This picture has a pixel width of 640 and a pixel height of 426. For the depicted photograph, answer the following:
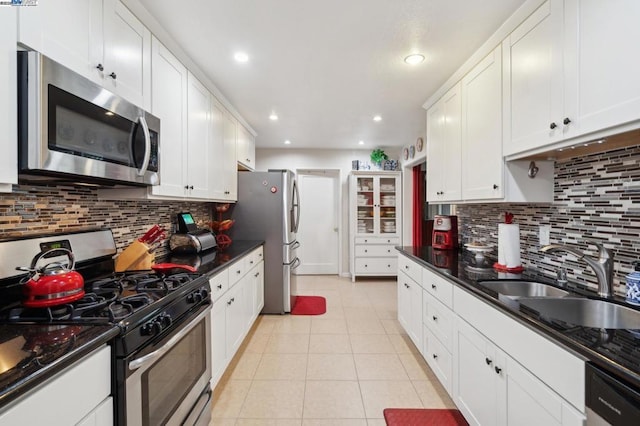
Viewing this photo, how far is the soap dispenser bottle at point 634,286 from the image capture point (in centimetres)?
116

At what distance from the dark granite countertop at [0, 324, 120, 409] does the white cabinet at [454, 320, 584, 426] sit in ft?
4.92

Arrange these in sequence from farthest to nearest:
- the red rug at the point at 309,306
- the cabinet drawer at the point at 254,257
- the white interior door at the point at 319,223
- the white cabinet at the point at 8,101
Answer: the white interior door at the point at 319,223 → the red rug at the point at 309,306 → the cabinet drawer at the point at 254,257 → the white cabinet at the point at 8,101

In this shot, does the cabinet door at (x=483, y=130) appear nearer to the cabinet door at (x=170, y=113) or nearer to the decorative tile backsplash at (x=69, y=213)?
the cabinet door at (x=170, y=113)

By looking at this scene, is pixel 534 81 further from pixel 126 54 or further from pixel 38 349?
pixel 38 349

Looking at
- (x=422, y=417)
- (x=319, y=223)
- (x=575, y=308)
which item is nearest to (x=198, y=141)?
(x=422, y=417)

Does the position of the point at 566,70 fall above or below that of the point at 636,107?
above

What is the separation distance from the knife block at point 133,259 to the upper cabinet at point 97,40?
2.81ft

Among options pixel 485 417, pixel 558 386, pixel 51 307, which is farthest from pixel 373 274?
pixel 51 307

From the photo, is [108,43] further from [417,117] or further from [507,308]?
[417,117]

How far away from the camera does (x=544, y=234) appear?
1.79 metres

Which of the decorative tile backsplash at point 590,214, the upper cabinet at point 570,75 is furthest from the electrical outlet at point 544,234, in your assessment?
the upper cabinet at point 570,75

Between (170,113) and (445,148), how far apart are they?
87.3 inches

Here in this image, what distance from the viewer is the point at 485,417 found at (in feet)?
4.41

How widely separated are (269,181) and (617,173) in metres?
2.89
